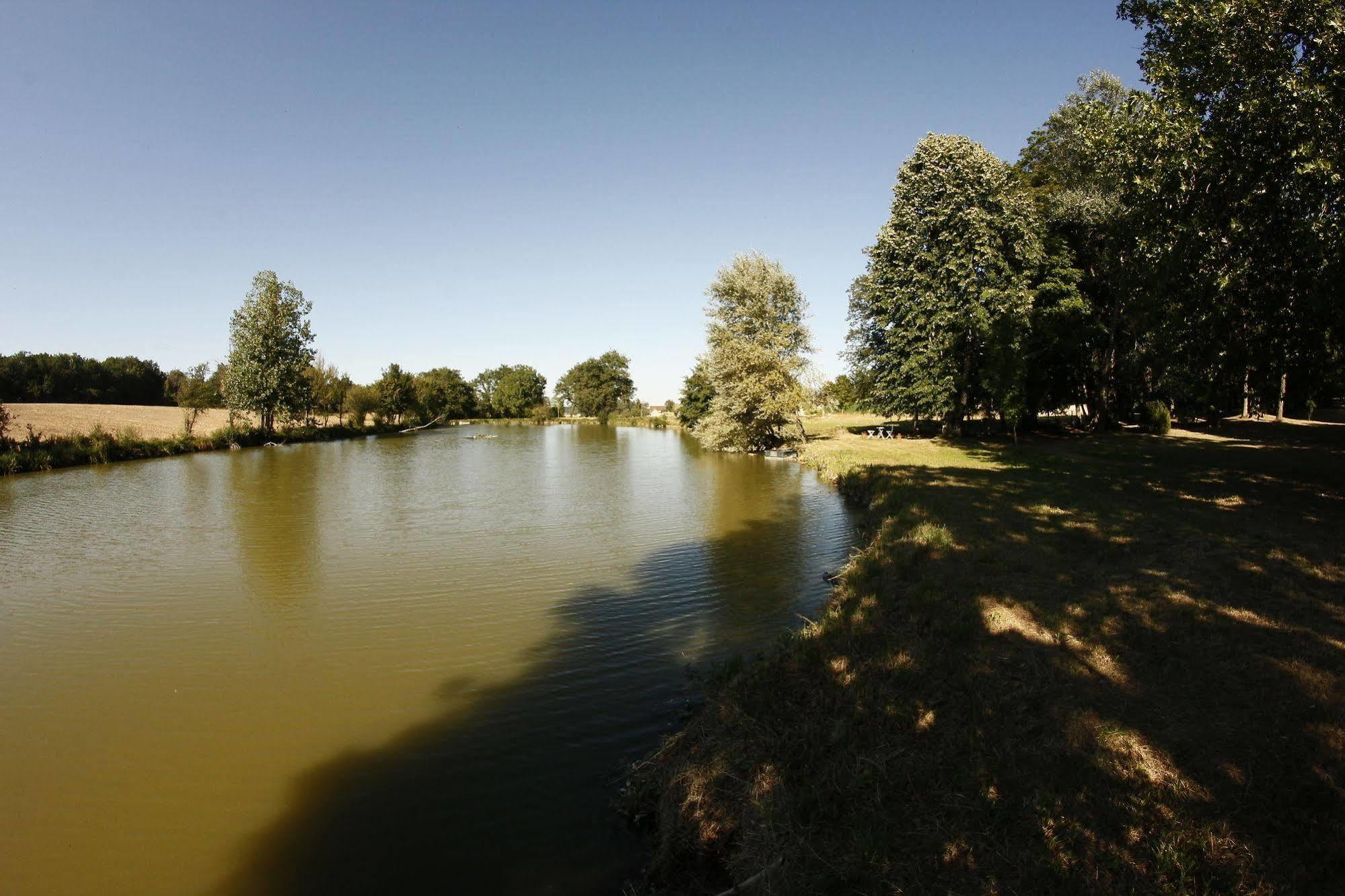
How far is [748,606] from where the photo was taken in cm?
1068

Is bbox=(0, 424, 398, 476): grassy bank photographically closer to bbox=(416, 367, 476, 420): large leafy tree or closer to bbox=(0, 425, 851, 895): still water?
bbox=(0, 425, 851, 895): still water

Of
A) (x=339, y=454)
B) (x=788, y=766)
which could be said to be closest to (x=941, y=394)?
(x=788, y=766)

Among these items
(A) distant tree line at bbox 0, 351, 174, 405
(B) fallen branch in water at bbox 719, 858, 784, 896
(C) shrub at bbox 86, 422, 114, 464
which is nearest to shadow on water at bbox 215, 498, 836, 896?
(B) fallen branch in water at bbox 719, 858, 784, 896

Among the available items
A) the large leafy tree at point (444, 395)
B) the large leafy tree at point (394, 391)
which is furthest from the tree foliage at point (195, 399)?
the large leafy tree at point (444, 395)

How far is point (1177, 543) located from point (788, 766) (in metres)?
8.24

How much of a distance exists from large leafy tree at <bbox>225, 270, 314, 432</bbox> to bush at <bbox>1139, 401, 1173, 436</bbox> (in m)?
59.1

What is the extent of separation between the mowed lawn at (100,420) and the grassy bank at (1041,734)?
48025mm

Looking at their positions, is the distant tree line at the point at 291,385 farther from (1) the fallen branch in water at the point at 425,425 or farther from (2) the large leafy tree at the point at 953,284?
(2) the large leafy tree at the point at 953,284

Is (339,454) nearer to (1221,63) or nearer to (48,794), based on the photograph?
(48,794)

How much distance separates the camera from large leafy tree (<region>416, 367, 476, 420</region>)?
86.3 m

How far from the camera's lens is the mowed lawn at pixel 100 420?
40719mm

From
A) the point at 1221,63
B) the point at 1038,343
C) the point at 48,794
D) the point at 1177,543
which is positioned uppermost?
the point at 1221,63

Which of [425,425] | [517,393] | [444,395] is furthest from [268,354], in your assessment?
[517,393]

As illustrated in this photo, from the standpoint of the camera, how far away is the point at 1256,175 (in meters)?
12.6
